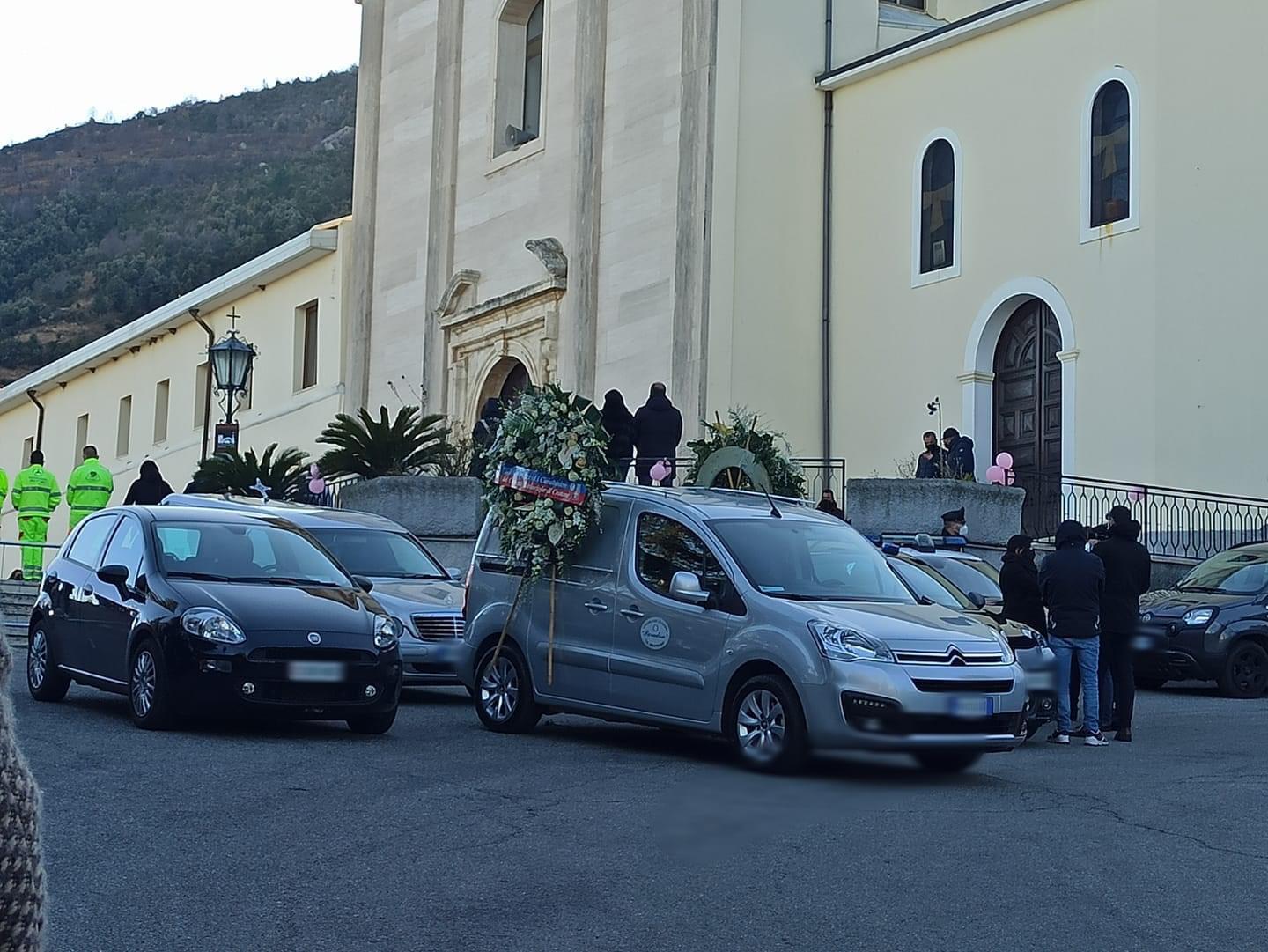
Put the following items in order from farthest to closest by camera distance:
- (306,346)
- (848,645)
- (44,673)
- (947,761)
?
(306,346) → (44,673) → (947,761) → (848,645)

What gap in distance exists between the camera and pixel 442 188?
123 ft

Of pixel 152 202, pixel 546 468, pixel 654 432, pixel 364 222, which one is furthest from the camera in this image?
pixel 152 202

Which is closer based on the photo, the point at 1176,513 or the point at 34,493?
the point at 1176,513

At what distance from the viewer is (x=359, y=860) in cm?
807

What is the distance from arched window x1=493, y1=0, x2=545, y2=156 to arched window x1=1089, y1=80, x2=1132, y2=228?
12489 millimetres

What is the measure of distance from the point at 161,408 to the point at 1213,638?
112 ft

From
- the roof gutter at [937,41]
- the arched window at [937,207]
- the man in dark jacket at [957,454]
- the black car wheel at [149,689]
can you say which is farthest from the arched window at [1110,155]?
the black car wheel at [149,689]

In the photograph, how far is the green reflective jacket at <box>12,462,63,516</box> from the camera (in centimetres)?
2750

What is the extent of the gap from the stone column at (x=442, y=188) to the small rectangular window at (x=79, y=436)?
18868mm

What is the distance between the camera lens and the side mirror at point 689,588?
12.2 metres

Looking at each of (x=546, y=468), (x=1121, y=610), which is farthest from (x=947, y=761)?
(x=546, y=468)

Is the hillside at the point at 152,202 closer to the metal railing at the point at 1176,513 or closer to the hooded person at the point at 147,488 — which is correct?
the hooded person at the point at 147,488

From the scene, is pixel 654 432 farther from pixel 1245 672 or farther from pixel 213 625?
pixel 213 625

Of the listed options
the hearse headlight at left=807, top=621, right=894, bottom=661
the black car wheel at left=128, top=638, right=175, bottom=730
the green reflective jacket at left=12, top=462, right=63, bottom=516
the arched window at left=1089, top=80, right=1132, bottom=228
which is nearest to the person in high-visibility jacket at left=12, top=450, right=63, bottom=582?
the green reflective jacket at left=12, top=462, right=63, bottom=516
